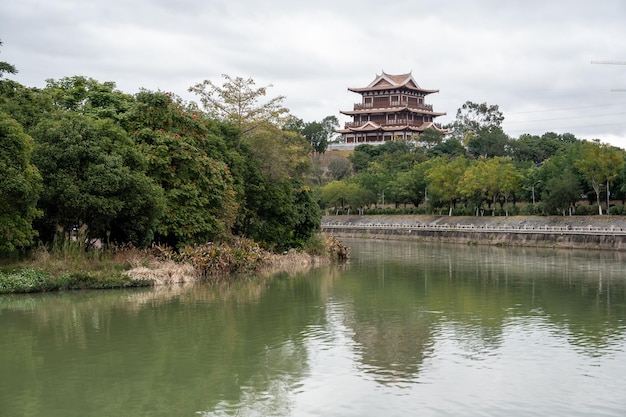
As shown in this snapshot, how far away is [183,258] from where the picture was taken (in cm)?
2853

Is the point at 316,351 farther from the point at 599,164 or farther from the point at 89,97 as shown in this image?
the point at 599,164

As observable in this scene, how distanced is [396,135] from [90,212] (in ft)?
249

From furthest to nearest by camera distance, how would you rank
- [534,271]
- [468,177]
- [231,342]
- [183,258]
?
[468,177] → [534,271] → [183,258] → [231,342]

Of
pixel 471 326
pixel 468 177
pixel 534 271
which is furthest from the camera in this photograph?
pixel 468 177

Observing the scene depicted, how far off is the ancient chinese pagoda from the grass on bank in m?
68.7

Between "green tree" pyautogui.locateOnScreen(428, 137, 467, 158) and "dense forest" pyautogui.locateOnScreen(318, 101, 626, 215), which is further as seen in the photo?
"green tree" pyautogui.locateOnScreen(428, 137, 467, 158)

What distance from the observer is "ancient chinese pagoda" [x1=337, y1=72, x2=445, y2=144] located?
9788cm

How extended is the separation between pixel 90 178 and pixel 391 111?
7639 cm

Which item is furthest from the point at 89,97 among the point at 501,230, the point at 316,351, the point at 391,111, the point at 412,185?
the point at 391,111

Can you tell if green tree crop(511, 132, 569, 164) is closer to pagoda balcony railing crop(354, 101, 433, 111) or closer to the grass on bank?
pagoda balcony railing crop(354, 101, 433, 111)

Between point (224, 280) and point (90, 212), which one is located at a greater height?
point (90, 212)

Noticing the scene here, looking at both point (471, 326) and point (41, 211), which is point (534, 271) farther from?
point (41, 211)

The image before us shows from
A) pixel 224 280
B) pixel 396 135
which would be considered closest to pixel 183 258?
pixel 224 280

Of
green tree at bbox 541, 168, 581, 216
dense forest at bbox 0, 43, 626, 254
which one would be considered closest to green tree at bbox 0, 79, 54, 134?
dense forest at bbox 0, 43, 626, 254
